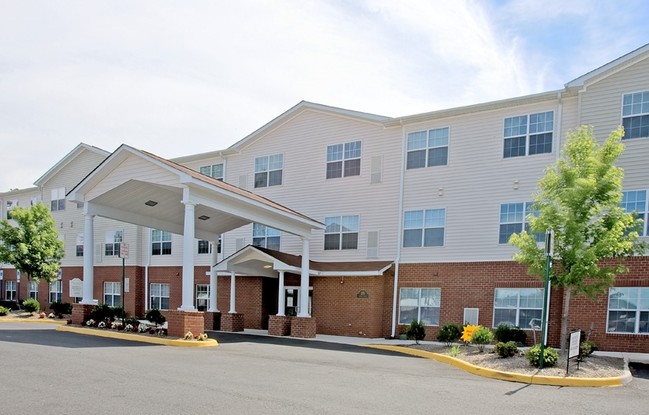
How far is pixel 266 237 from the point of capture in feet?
80.1

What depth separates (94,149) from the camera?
1223 inches

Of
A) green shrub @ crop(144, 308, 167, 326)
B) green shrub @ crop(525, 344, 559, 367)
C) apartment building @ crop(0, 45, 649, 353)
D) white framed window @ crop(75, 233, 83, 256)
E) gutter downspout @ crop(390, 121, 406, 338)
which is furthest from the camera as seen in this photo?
white framed window @ crop(75, 233, 83, 256)


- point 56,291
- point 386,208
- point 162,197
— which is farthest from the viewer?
point 56,291

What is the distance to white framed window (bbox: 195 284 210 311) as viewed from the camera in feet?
86.2

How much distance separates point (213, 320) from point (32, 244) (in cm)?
1236

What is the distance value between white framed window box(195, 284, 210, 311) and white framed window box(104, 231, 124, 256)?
22.0ft

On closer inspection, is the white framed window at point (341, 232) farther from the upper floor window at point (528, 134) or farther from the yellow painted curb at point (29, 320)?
the yellow painted curb at point (29, 320)

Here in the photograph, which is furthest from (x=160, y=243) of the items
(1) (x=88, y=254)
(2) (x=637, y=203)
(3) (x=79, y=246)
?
(2) (x=637, y=203)

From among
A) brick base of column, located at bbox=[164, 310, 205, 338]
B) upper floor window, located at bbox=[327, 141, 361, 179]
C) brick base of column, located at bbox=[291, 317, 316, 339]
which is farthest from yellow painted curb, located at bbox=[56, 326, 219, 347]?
upper floor window, located at bbox=[327, 141, 361, 179]

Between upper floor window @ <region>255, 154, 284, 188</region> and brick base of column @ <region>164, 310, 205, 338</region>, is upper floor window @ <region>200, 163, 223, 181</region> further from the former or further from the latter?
brick base of column @ <region>164, 310, 205, 338</region>

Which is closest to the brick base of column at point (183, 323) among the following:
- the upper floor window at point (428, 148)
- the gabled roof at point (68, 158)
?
the upper floor window at point (428, 148)

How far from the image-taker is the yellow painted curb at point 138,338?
49.4 feet

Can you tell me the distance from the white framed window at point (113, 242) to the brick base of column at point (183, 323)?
1581 cm

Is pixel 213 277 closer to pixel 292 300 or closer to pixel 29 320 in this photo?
pixel 292 300
